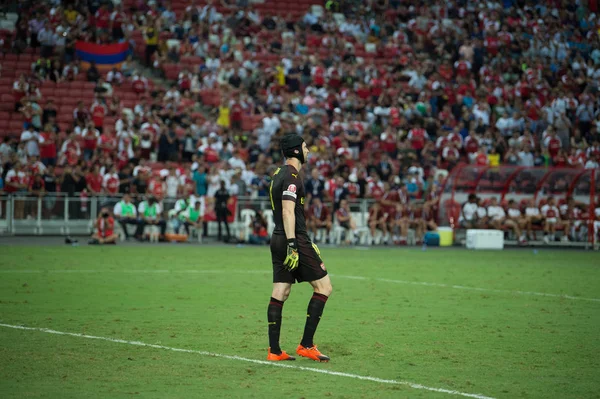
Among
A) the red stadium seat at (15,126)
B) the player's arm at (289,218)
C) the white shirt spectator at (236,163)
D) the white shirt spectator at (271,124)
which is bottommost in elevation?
the player's arm at (289,218)

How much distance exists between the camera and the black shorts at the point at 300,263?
9.18 meters

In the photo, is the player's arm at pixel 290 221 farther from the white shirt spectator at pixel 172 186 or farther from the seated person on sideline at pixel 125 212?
the white shirt spectator at pixel 172 186

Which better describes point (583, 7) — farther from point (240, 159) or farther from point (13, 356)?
point (13, 356)

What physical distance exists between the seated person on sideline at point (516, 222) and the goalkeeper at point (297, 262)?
20656 mm

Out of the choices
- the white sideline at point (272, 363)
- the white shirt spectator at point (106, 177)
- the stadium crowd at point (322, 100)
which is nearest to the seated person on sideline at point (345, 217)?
the stadium crowd at point (322, 100)

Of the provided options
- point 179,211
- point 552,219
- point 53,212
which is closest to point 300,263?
point 179,211

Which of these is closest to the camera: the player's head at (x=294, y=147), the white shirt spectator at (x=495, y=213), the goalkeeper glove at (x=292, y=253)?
the goalkeeper glove at (x=292, y=253)

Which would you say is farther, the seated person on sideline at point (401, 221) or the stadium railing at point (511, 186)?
the seated person on sideline at point (401, 221)

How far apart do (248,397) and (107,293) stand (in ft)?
25.7

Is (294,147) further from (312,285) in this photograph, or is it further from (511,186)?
(511,186)

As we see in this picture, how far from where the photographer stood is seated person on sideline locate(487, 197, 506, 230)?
28.9 meters

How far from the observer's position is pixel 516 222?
2900 centimetres

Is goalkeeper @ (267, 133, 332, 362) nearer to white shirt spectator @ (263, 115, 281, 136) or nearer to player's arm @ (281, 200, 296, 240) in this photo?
player's arm @ (281, 200, 296, 240)

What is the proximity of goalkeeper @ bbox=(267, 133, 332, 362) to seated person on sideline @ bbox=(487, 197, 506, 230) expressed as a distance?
20359 millimetres
